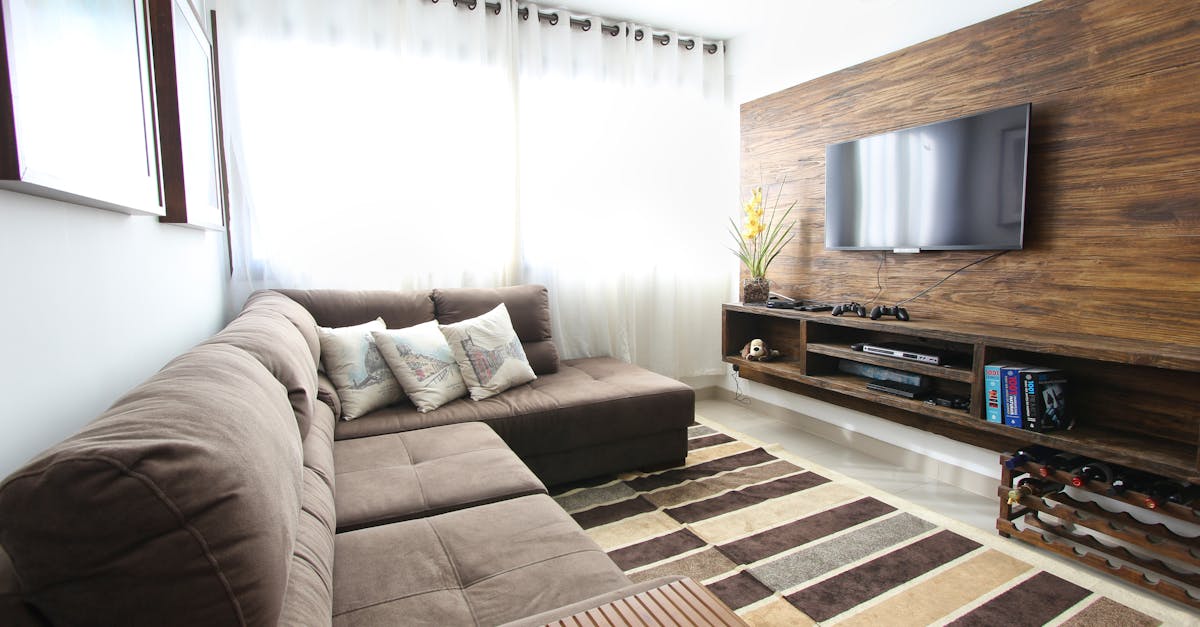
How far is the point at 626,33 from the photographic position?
12.4 feet

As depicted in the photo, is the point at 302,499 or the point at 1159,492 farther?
the point at 1159,492

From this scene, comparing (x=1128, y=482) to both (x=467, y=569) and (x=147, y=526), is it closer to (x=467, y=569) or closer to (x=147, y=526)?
(x=467, y=569)

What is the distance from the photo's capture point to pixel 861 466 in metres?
3.01

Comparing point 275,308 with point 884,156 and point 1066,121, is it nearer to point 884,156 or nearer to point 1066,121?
point 884,156

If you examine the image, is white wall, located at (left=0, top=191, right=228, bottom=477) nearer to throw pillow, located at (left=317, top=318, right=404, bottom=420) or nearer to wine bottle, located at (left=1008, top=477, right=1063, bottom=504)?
throw pillow, located at (left=317, top=318, right=404, bottom=420)

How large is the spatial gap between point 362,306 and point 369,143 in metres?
0.92

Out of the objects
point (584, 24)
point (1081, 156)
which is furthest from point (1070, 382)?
point (584, 24)

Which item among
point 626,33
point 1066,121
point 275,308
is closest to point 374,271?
point 275,308

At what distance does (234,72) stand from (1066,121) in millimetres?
3643

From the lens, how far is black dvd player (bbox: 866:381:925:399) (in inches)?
105

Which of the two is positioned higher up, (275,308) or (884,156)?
(884,156)

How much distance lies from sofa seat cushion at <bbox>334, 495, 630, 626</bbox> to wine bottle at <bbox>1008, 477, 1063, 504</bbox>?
5.83 feet

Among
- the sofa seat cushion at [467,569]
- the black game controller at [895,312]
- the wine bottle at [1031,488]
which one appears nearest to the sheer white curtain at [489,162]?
the black game controller at [895,312]

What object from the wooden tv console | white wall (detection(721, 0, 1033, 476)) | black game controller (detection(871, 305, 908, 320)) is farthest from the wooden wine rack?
black game controller (detection(871, 305, 908, 320))
